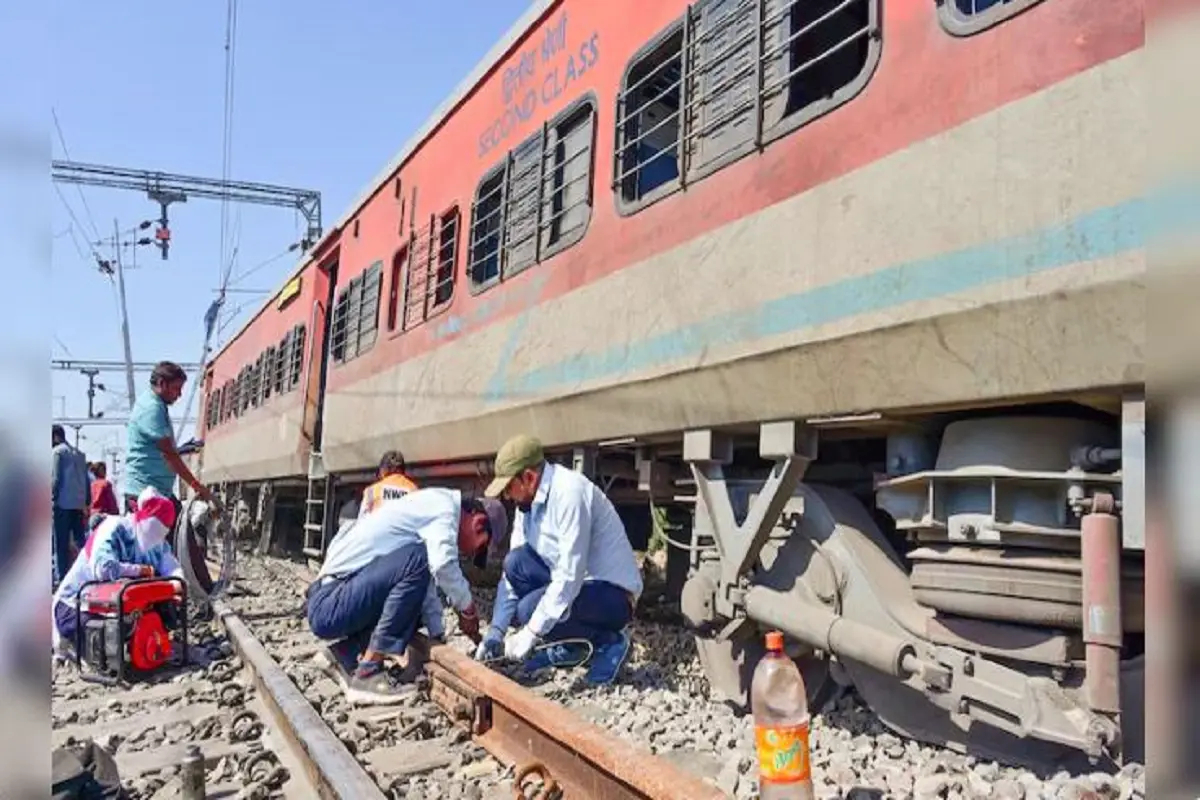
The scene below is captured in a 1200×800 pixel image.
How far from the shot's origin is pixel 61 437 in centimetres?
946

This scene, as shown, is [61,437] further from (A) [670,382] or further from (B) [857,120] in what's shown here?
(B) [857,120]

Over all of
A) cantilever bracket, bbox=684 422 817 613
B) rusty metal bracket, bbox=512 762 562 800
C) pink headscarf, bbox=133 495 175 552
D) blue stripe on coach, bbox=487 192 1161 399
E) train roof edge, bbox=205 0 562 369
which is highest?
train roof edge, bbox=205 0 562 369

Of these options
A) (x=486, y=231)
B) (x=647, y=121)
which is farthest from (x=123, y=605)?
(x=647, y=121)

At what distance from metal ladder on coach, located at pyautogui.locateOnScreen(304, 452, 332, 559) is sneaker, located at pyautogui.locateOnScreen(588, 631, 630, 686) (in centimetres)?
635

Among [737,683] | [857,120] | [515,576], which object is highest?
[857,120]

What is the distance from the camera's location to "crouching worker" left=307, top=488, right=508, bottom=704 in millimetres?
4395

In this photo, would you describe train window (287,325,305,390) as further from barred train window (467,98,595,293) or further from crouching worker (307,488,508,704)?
crouching worker (307,488,508,704)

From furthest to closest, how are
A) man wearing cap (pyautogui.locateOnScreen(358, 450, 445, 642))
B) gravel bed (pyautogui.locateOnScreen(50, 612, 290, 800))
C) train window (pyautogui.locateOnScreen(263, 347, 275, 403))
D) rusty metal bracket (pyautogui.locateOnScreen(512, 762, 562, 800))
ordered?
train window (pyautogui.locateOnScreen(263, 347, 275, 403)), man wearing cap (pyautogui.locateOnScreen(358, 450, 445, 642)), gravel bed (pyautogui.locateOnScreen(50, 612, 290, 800)), rusty metal bracket (pyautogui.locateOnScreen(512, 762, 562, 800))

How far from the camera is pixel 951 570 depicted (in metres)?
2.78

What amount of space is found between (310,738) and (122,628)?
241 centimetres

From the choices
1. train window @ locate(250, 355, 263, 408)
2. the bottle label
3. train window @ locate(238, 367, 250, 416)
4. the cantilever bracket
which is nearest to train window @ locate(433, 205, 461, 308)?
the cantilever bracket

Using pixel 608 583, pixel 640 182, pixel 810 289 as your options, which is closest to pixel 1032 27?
pixel 810 289

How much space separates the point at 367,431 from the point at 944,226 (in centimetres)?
684

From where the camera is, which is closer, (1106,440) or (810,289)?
(1106,440)
